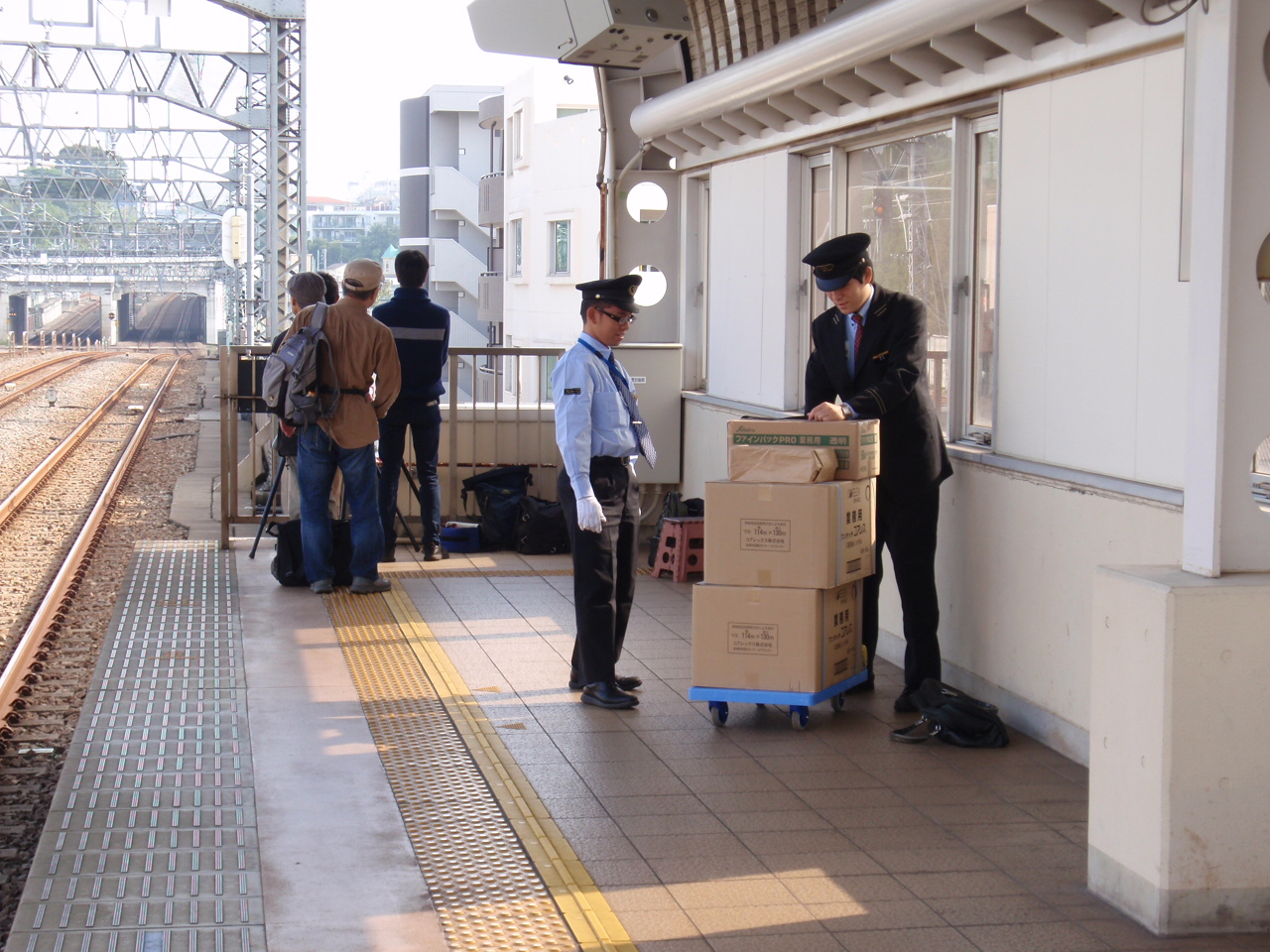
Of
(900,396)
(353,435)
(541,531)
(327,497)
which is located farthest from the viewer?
(541,531)

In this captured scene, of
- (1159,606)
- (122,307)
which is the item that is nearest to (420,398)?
(1159,606)

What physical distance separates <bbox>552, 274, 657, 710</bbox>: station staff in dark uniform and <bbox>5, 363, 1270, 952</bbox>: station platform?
319mm

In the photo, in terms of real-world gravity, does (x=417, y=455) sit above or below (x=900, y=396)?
below

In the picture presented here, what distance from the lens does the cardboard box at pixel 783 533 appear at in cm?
→ 619

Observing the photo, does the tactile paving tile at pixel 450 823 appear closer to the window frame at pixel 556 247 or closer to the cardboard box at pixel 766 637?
the cardboard box at pixel 766 637

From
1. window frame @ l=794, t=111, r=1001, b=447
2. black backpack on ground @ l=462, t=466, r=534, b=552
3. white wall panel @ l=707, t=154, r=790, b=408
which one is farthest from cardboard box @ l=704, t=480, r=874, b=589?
black backpack on ground @ l=462, t=466, r=534, b=552

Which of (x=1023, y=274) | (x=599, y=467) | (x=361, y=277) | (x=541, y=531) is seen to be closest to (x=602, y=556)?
(x=599, y=467)

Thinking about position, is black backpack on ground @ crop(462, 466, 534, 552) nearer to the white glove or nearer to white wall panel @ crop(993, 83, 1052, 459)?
the white glove

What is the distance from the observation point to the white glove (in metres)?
6.48

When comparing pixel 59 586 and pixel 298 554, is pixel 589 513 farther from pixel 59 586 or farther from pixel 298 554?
pixel 59 586

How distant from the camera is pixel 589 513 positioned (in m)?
6.48

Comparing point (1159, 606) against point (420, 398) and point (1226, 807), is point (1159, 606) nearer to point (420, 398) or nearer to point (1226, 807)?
point (1226, 807)

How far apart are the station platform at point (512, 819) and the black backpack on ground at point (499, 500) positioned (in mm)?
3299

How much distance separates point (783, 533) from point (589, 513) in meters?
0.85
